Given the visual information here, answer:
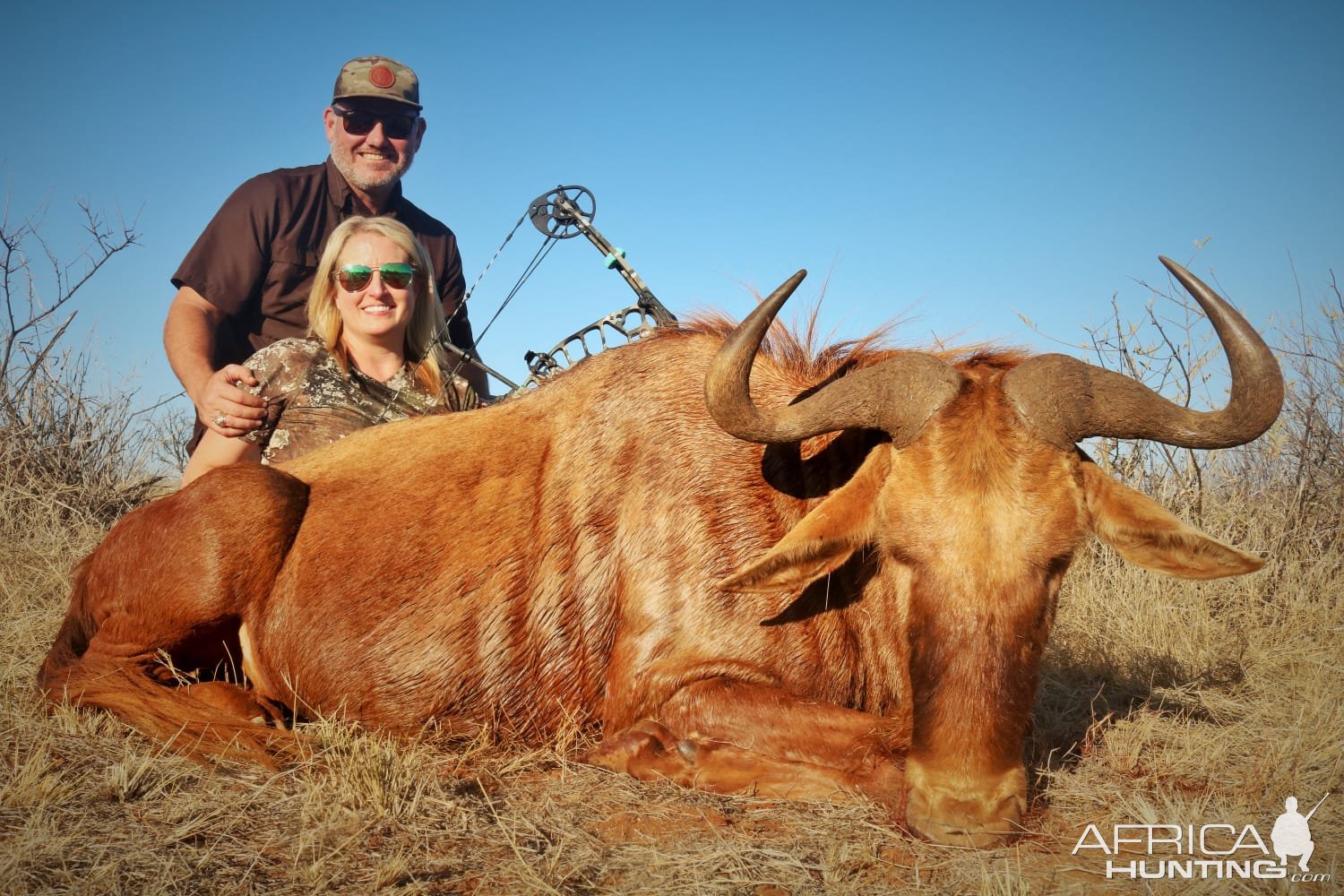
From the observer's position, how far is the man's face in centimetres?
892

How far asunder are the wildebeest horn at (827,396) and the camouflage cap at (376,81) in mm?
6726

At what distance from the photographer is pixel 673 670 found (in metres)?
3.84

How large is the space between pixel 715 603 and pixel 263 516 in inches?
86.0

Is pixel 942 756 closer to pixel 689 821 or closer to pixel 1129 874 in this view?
pixel 1129 874

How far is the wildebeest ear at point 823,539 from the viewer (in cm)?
344

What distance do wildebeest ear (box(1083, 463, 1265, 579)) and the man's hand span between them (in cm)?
482

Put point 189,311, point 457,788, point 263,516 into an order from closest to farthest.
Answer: point 457,788
point 263,516
point 189,311

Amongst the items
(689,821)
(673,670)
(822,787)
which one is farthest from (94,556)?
(822,787)

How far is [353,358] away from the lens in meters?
6.66

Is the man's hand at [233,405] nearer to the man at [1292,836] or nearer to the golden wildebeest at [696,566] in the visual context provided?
the golden wildebeest at [696,566]

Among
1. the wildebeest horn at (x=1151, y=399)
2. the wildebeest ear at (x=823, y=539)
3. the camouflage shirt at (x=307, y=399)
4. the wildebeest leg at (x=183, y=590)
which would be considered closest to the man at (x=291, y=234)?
the camouflage shirt at (x=307, y=399)

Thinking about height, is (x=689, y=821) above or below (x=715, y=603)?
below

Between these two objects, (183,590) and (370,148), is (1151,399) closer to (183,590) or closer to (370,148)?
(183,590)

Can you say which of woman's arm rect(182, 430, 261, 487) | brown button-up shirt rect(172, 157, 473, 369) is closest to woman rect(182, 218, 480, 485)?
woman's arm rect(182, 430, 261, 487)
